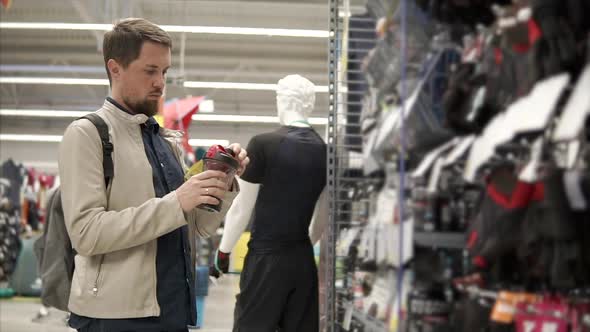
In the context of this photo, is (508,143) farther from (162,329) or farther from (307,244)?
(307,244)

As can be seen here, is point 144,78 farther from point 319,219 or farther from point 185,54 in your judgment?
point 185,54

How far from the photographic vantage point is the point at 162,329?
2512 mm

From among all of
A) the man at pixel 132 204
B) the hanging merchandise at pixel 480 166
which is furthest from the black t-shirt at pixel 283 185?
the hanging merchandise at pixel 480 166

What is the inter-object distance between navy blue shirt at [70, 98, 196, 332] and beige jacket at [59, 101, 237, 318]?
4 centimetres

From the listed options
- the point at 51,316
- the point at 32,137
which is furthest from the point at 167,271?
the point at 32,137

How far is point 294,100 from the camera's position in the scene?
3836mm

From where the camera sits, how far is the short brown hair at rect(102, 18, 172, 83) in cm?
257

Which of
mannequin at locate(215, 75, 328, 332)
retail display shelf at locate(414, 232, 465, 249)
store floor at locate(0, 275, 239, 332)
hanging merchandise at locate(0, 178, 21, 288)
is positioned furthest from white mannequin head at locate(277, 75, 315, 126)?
hanging merchandise at locate(0, 178, 21, 288)

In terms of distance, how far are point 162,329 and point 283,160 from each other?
1243mm

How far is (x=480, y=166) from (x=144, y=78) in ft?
4.52

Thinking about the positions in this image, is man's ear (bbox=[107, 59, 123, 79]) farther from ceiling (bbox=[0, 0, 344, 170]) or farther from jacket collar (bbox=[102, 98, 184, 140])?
ceiling (bbox=[0, 0, 344, 170])

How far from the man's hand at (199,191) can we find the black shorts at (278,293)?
1116 millimetres

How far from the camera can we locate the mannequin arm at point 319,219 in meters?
3.69

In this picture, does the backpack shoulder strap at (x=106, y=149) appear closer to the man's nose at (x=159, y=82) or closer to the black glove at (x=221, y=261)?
the man's nose at (x=159, y=82)
